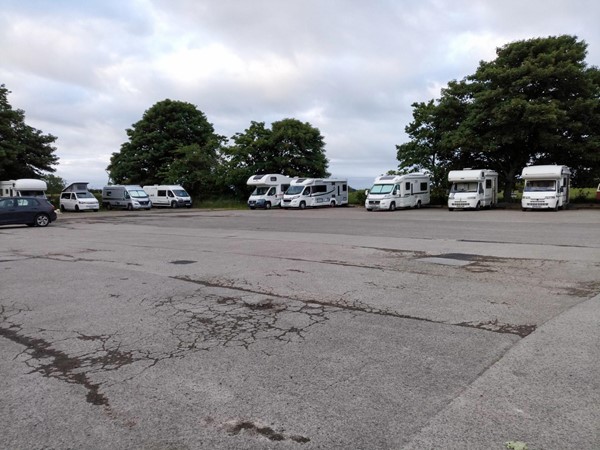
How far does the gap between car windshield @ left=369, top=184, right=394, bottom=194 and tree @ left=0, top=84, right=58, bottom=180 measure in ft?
102

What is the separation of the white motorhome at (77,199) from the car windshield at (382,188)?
24745 mm

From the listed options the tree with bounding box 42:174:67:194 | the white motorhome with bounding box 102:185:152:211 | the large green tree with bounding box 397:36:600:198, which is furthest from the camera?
the tree with bounding box 42:174:67:194

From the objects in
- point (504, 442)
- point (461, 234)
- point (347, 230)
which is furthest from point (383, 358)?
point (347, 230)

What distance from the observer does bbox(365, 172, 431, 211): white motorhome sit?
33.1 meters

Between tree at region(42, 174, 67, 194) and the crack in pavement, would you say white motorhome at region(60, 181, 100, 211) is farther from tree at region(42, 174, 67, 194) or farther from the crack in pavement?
the crack in pavement

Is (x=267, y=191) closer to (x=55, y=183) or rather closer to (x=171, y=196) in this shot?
(x=171, y=196)

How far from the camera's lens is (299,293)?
6.98m

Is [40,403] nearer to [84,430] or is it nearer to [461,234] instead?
[84,430]

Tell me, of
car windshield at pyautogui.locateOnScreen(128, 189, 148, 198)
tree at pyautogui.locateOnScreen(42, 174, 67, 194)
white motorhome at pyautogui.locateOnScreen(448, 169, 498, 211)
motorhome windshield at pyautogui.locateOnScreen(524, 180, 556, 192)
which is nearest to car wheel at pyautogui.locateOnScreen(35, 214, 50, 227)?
car windshield at pyautogui.locateOnScreen(128, 189, 148, 198)

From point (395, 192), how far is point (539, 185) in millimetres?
9471

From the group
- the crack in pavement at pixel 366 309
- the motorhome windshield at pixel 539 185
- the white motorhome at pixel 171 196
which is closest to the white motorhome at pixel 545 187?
the motorhome windshield at pixel 539 185

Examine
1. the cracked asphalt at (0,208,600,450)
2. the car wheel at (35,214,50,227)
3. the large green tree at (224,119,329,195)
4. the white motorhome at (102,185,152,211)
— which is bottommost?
the cracked asphalt at (0,208,600,450)

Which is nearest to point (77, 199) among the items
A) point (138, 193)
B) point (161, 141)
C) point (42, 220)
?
point (138, 193)

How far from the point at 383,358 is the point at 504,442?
58.6 inches
